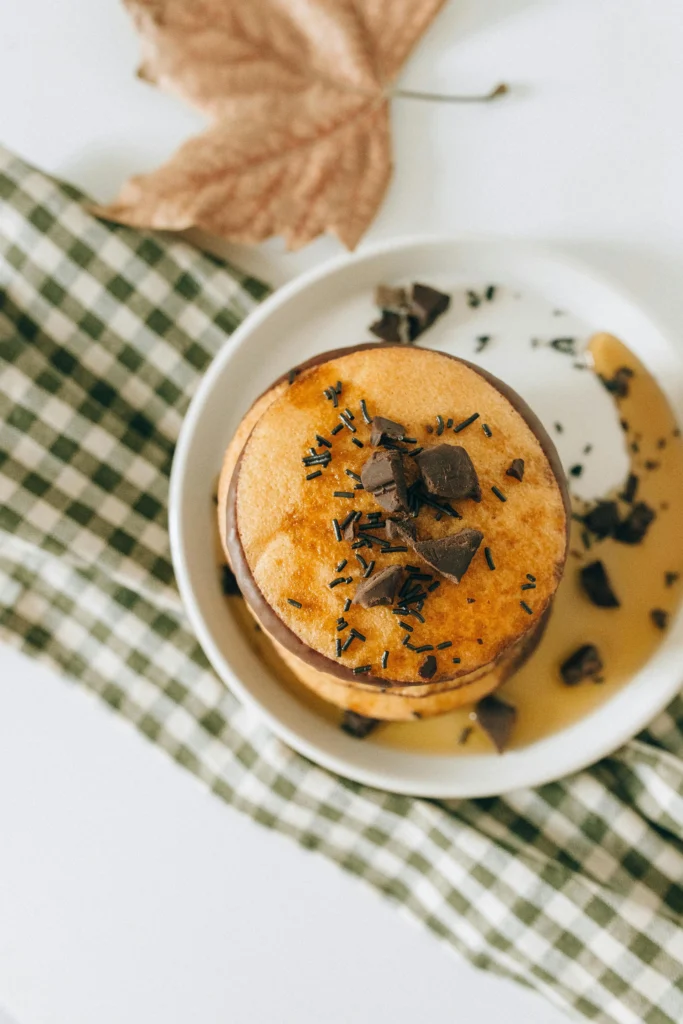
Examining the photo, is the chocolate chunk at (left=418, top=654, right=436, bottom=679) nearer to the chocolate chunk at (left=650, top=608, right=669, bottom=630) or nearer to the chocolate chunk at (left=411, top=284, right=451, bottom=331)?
the chocolate chunk at (left=650, top=608, right=669, bottom=630)

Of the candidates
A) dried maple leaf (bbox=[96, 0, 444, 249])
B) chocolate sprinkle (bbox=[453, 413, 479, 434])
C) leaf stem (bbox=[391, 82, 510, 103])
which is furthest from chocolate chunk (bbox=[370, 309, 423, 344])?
leaf stem (bbox=[391, 82, 510, 103])

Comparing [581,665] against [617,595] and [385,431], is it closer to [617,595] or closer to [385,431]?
[617,595]

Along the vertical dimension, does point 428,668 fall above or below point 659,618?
below

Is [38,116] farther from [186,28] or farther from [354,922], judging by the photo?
[354,922]

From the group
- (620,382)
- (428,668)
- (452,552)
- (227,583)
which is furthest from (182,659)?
(620,382)

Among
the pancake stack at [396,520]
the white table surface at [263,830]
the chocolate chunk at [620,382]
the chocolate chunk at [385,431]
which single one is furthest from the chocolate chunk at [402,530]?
the white table surface at [263,830]

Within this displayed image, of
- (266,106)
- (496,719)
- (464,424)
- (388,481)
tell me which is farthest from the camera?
(266,106)
